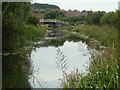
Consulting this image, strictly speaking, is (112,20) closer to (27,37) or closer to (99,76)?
(27,37)

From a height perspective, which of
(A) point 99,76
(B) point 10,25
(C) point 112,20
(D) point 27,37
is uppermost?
(C) point 112,20

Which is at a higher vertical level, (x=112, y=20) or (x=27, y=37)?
(x=112, y=20)

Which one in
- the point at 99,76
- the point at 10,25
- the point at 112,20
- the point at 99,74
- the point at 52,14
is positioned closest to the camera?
the point at 99,76

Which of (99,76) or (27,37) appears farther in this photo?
(27,37)

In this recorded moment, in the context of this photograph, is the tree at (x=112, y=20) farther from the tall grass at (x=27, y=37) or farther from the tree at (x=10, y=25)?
the tree at (x=10, y=25)

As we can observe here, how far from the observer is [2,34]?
13.6 metres

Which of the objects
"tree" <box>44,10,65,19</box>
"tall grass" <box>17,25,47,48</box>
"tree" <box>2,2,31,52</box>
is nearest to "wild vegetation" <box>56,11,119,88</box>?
"tree" <box>2,2,31,52</box>

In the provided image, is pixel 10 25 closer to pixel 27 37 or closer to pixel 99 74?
→ pixel 27 37

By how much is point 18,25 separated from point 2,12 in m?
1.28

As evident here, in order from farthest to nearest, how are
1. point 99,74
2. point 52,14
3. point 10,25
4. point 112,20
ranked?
point 52,14 < point 112,20 < point 10,25 < point 99,74

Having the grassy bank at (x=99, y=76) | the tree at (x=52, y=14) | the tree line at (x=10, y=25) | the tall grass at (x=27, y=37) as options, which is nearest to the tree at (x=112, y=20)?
the tall grass at (x=27, y=37)

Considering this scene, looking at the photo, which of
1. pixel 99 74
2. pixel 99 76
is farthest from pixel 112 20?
pixel 99 76

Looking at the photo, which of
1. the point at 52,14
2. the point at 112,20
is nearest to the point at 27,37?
the point at 112,20

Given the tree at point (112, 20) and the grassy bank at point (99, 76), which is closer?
the grassy bank at point (99, 76)
